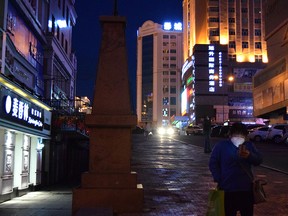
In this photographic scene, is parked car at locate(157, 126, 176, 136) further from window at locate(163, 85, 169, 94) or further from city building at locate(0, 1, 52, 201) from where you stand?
window at locate(163, 85, 169, 94)

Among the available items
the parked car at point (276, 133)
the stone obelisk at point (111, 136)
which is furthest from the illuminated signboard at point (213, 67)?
the stone obelisk at point (111, 136)

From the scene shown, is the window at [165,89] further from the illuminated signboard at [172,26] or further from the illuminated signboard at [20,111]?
the illuminated signboard at [20,111]

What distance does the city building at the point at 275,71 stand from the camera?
1860 inches

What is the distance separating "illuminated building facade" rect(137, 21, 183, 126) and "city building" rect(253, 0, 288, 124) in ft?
327

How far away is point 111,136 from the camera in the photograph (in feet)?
25.2

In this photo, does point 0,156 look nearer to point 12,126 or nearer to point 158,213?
point 12,126

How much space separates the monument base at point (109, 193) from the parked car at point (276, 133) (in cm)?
2875

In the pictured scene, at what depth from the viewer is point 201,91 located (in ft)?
309

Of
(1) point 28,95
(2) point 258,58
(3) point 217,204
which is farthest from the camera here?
(2) point 258,58

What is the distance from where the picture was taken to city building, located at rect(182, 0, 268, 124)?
3622 inches

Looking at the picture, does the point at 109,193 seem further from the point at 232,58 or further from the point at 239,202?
the point at 232,58

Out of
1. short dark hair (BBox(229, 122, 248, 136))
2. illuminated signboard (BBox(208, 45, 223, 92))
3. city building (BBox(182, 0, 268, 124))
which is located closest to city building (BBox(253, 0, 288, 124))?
city building (BBox(182, 0, 268, 124))

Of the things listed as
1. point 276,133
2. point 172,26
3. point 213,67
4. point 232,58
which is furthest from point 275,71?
point 172,26

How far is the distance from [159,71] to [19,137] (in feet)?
477
